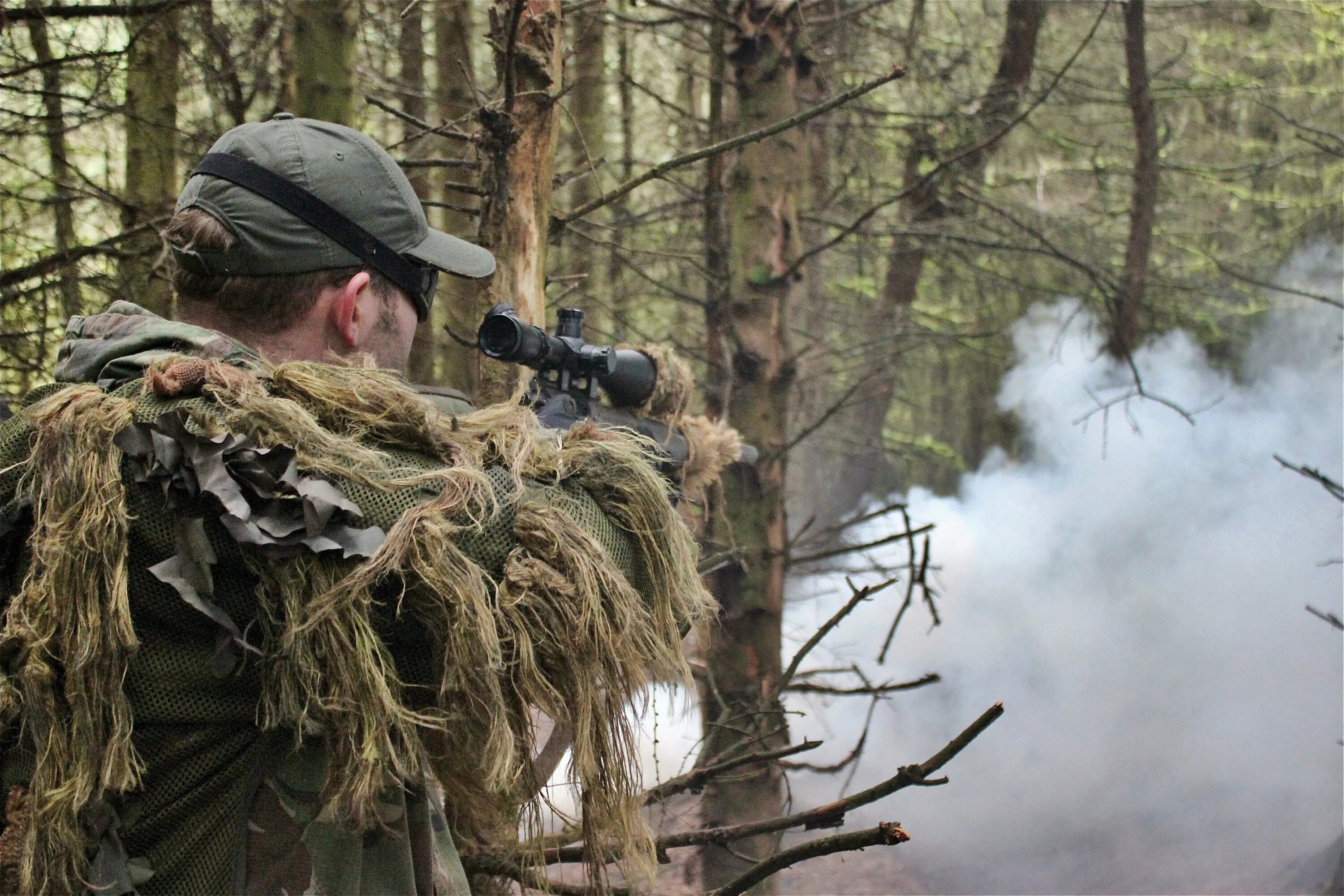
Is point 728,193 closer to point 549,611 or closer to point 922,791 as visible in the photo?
point 549,611

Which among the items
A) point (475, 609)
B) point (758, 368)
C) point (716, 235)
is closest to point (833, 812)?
point (475, 609)

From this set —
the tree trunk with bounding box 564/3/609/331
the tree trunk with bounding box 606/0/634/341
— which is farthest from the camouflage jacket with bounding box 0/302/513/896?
the tree trunk with bounding box 564/3/609/331

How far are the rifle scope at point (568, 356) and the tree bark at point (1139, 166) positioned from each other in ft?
18.2

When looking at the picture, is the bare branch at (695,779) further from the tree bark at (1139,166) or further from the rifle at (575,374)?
the tree bark at (1139,166)

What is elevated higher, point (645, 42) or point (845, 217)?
point (645, 42)

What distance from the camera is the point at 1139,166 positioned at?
8336 millimetres

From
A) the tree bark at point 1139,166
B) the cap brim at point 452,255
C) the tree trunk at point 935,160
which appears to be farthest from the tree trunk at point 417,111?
the tree bark at point 1139,166

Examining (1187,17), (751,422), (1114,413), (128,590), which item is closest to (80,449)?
(128,590)

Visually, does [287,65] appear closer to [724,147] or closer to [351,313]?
[724,147]

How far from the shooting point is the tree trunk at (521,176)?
3.04m

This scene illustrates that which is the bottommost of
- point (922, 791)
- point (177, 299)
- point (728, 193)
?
point (922, 791)

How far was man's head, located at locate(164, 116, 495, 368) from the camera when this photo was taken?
1.78 m

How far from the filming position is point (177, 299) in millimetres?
1838

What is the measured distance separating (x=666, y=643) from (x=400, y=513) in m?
0.48
